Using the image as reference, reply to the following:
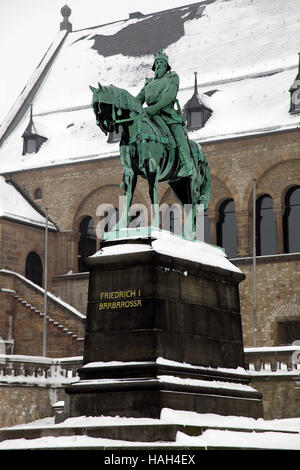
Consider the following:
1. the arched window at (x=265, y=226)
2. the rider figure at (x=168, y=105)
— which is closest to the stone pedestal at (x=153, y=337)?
the rider figure at (x=168, y=105)

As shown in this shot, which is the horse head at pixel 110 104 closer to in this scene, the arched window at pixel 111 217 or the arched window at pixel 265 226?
the arched window at pixel 265 226

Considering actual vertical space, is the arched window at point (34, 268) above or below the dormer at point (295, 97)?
below

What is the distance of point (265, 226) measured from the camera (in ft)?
149

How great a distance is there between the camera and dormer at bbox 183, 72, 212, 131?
156 ft

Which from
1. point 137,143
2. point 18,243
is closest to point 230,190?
point 18,243

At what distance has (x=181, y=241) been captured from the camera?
720 inches

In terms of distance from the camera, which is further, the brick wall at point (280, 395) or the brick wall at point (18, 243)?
the brick wall at point (18, 243)

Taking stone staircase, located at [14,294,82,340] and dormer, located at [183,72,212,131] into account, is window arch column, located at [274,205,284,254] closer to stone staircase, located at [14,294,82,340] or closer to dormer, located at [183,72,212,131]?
dormer, located at [183,72,212,131]

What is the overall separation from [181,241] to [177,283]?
1.26 metres

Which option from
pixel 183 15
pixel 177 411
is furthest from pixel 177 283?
pixel 183 15

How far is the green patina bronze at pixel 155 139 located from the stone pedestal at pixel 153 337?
1366 mm

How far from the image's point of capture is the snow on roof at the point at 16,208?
157 feet

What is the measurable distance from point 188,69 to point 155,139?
1329 inches
